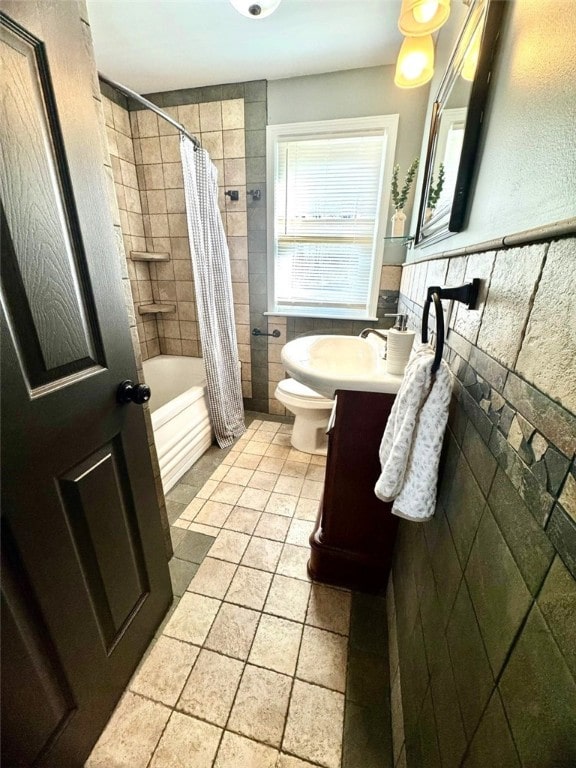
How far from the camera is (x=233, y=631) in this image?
108 cm

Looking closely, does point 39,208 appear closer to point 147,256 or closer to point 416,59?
point 416,59

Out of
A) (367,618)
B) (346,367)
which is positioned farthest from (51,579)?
(346,367)

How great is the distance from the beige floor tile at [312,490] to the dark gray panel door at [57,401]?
42.0 inches

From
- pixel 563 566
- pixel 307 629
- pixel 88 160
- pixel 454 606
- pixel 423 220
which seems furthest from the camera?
pixel 423 220

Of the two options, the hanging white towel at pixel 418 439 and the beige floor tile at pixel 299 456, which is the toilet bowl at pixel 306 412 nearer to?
the beige floor tile at pixel 299 456

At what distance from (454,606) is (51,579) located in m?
0.84

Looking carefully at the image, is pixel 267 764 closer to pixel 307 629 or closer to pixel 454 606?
pixel 307 629

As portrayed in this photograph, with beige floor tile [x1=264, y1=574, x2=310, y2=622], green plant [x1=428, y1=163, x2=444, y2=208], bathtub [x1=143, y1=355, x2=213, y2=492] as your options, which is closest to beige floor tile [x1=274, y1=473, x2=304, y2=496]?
beige floor tile [x1=264, y1=574, x2=310, y2=622]

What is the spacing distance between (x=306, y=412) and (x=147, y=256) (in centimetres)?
170

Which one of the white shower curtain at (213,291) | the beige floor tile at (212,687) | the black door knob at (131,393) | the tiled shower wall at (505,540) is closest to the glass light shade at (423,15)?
the tiled shower wall at (505,540)

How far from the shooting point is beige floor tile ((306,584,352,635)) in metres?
1.10

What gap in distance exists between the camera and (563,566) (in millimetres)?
310

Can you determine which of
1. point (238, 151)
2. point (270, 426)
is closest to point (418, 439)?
point (270, 426)

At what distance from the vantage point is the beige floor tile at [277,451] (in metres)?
2.07
